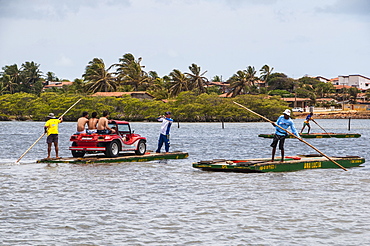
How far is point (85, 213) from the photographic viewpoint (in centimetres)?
1347

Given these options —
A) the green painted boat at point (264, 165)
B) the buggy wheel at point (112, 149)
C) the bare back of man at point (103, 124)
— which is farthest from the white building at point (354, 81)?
the bare back of man at point (103, 124)

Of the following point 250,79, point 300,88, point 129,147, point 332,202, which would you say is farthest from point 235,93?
point 332,202

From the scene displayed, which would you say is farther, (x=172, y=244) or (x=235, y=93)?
(x=235, y=93)

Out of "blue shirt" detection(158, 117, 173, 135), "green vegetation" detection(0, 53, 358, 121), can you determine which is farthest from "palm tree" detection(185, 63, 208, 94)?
"blue shirt" detection(158, 117, 173, 135)

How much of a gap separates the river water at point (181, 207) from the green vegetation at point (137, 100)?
97.2 m

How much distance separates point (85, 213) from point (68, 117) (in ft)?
387

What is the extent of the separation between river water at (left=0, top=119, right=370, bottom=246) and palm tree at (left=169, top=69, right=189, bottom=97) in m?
108

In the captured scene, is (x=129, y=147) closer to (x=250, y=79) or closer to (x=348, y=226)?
(x=348, y=226)

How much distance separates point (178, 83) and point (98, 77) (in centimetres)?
1678

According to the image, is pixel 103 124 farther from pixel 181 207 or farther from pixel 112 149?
pixel 181 207

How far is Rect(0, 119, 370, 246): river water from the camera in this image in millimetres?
11352

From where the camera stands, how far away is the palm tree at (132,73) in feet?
423

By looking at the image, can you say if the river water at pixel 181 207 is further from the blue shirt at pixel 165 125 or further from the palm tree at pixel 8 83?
the palm tree at pixel 8 83

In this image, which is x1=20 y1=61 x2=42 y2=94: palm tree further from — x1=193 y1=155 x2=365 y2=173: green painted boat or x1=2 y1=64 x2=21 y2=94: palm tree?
x1=193 y1=155 x2=365 y2=173: green painted boat
